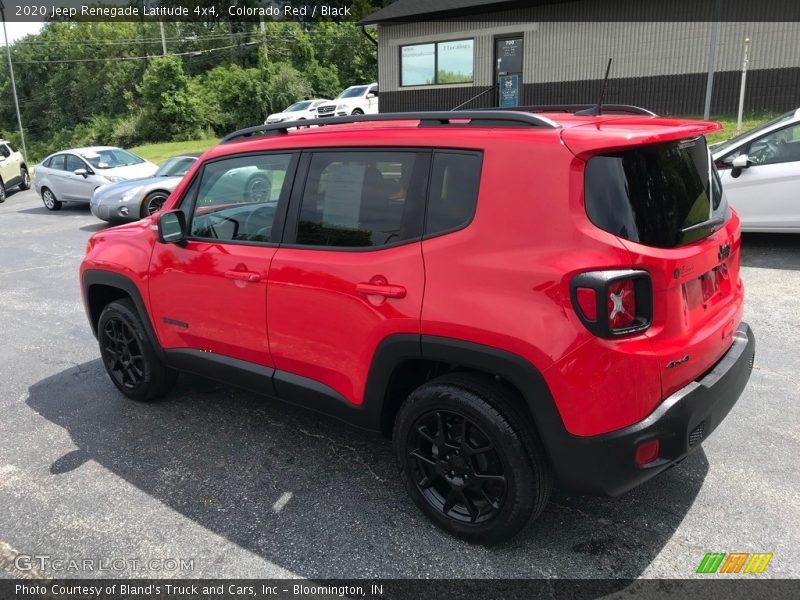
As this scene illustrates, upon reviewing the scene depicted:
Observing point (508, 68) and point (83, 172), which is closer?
point (83, 172)

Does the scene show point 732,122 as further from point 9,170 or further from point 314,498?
point 9,170

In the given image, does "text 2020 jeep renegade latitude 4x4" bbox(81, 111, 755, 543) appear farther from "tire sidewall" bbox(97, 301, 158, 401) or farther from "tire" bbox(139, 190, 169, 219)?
"tire" bbox(139, 190, 169, 219)

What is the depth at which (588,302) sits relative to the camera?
2.27 metres

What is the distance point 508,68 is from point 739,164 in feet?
45.2

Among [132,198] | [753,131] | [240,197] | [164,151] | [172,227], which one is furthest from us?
[164,151]

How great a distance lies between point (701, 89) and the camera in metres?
17.2

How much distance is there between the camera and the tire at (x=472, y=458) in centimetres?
254

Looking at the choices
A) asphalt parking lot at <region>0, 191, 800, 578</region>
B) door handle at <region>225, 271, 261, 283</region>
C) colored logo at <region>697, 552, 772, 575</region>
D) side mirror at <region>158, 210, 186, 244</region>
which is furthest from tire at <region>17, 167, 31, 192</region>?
colored logo at <region>697, 552, 772, 575</region>

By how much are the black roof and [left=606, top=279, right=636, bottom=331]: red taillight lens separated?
721 inches

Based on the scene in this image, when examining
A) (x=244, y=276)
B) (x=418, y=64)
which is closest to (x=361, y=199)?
(x=244, y=276)

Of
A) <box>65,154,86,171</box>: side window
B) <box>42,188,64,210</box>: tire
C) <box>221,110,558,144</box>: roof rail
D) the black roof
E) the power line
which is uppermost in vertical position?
the power line

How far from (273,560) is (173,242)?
1.93 metres

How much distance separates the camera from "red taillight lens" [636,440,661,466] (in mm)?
2359

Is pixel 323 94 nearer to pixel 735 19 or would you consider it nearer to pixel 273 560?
pixel 735 19
